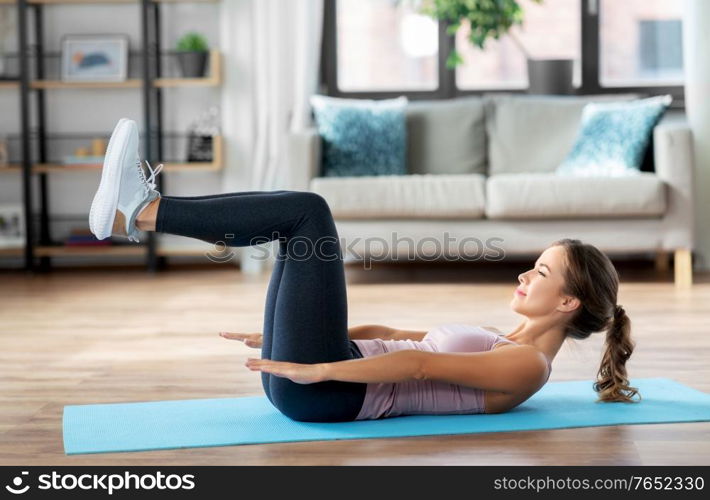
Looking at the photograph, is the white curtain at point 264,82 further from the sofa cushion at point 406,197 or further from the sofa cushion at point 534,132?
the sofa cushion at point 534,132

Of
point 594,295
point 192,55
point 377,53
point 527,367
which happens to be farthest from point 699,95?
point 527,367

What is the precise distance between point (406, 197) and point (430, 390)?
248cm

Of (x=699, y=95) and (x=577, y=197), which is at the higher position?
(x=699, y=95)

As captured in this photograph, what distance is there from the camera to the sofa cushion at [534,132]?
517cm

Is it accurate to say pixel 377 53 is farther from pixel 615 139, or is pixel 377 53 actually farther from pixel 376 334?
pixel 376 334

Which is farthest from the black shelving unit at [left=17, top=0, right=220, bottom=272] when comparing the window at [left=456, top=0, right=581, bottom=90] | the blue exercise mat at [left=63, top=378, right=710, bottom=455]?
the blue exercise mat at [left=63, top=378, right=710, bottom=455]

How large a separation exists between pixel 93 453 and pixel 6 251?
3.80m

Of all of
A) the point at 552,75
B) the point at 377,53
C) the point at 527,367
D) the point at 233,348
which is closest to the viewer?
the point at 527,367

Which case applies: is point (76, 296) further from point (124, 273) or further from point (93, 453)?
point (93, 453)

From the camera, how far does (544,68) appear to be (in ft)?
17.5

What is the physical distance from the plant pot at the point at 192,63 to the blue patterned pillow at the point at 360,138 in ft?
2.43

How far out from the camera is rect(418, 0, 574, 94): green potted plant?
17.1 ft

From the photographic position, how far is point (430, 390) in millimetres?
2176
